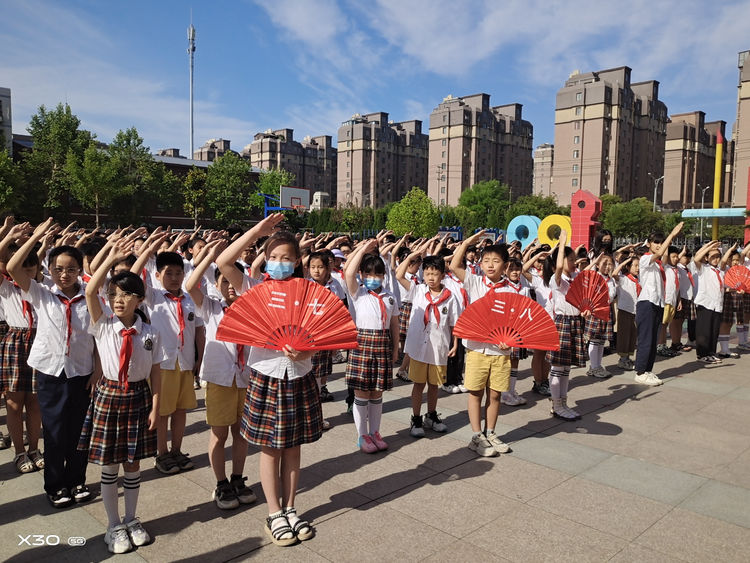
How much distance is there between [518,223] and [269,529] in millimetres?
22168

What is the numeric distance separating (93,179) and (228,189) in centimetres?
1343

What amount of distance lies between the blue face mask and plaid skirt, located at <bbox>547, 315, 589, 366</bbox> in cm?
362

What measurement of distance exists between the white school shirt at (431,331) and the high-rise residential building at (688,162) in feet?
319

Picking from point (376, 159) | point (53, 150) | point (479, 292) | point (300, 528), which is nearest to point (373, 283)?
point (479, 292)

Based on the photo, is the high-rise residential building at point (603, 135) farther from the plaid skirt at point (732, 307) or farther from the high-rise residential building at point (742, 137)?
the plaid skirt at point (732, 307)

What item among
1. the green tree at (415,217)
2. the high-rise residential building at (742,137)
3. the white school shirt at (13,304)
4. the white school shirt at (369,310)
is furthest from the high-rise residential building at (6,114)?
the high-rise residential building at (742,137)

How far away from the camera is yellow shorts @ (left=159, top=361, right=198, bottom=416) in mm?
4246

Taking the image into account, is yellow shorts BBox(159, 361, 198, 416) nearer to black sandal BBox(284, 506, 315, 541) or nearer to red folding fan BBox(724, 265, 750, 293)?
black sandal BBox(284, 506, 315, 541)

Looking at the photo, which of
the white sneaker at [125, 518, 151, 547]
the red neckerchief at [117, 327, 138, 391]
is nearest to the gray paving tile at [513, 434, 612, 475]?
the white sneaker at [125, 518, 151, 547]

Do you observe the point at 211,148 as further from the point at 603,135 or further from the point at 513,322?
the point at 513,322

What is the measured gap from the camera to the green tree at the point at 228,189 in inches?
1839

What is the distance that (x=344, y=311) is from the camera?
3461 millimetres

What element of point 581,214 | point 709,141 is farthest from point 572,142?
point 581,214

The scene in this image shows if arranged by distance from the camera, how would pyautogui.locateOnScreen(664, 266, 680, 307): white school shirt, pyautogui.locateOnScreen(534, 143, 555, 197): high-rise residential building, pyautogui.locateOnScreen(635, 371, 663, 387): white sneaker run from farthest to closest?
pyautogui.locateOnScreen(534, 143, 555, 197): high-rise residential building → pyautogui.locateOnScreen(664, 266, 680, 307): white school shirt → pyautogui.locateOnScreen(635, 371, 663, 387): white sneaker
